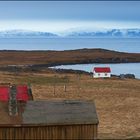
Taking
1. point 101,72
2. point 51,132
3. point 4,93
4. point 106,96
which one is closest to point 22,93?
point 4,93

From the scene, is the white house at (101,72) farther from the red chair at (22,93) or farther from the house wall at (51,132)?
the house wall at (51,132)

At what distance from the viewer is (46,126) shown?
26609 mm

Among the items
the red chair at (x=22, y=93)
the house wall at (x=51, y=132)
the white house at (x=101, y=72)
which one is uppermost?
the red chair at (x=22, y=93)

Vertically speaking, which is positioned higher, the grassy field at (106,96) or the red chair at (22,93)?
the red chair at (22,93)

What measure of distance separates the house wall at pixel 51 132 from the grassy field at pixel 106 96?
435 centimetres

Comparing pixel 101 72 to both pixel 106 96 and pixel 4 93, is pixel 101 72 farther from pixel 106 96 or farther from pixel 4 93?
pixel 4 93

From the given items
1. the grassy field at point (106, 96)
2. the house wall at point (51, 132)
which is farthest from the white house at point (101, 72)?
the house wall at point (51, 132)

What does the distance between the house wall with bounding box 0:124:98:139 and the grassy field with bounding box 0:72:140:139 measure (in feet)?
14.3

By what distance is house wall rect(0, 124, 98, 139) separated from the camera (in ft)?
86.3

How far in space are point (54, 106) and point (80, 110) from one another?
155 centimetres

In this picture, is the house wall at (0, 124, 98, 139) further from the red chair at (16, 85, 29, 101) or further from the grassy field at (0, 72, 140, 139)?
the red chair at (16, 85, 29, 101)

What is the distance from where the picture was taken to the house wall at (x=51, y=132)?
26.3 meters

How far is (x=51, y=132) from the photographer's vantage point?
26781 mm

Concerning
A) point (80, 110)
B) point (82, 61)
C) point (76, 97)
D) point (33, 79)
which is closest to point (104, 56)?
point (82, 61)
